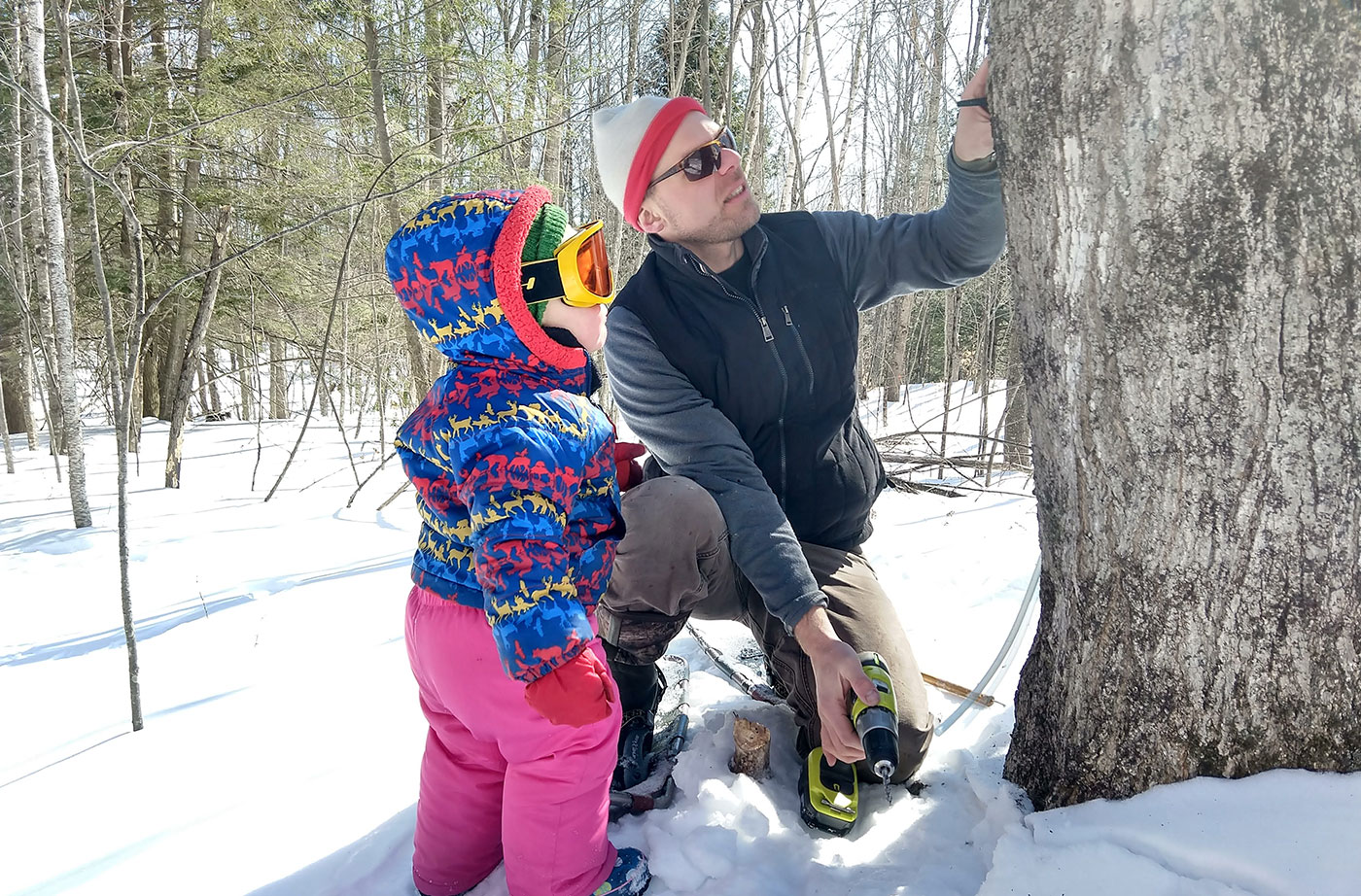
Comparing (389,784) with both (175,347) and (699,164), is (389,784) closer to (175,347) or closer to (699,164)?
(699,164)

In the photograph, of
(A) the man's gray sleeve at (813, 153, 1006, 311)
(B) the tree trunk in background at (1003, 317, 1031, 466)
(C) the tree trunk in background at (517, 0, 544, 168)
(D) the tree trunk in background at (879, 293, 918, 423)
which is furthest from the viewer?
(D) the tree trunk in background at (879, 293, 918, 423)

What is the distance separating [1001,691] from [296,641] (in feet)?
7.99

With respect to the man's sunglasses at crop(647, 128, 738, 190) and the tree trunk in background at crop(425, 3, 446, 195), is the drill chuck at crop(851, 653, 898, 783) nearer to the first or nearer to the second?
the man's sunglasses at crop(647, 128, 738, 190)

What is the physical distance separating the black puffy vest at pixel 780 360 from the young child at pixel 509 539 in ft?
1.56

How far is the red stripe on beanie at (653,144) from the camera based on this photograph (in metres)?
1.78

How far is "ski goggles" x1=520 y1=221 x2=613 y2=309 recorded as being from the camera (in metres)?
1.30

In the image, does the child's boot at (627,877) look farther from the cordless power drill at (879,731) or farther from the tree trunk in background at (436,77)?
the tree trunk in background at (436,77)

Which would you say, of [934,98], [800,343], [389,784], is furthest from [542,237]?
[934,98]

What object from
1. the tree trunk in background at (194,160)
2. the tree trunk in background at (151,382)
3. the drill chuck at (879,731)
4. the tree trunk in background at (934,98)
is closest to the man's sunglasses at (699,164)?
the drill chuck at (879,731)

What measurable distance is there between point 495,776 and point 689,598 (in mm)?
569

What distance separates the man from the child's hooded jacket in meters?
0.34

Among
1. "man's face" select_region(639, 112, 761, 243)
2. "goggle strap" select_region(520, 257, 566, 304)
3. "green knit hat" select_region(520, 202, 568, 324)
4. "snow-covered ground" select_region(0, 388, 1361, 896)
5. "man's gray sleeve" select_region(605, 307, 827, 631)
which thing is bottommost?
"snow-covered ground" select_region(0, 388, 1361, 896)

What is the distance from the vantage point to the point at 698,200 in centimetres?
183

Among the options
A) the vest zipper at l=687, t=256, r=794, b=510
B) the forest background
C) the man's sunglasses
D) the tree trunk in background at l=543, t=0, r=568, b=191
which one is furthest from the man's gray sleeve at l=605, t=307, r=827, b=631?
the tree trunk in background at l=543, t=0, r=568, b=191
